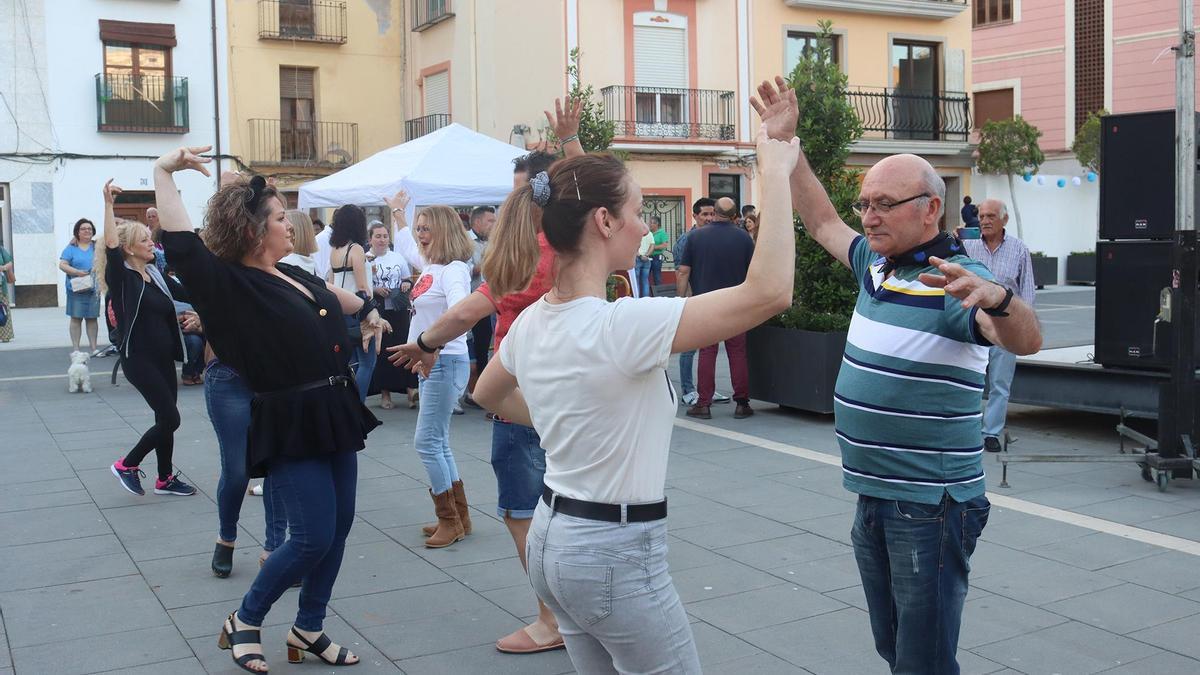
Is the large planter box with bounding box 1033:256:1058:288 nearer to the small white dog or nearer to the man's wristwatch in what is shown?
the small white dog

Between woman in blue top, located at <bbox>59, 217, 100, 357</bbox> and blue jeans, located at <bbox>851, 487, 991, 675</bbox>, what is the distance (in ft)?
43.0

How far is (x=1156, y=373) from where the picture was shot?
8.14m

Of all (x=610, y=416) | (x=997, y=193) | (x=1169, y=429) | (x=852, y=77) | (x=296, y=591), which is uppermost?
(x=852, y=77)

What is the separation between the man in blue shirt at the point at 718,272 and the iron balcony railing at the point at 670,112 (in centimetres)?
1537

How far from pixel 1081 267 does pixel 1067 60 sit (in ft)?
24.7

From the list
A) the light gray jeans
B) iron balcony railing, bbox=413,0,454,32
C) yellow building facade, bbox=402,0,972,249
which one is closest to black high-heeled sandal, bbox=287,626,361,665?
the light gray jeans

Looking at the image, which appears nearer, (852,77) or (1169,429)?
(1169,429)

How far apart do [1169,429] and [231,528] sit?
5317 millimetres

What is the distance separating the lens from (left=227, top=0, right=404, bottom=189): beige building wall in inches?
1079

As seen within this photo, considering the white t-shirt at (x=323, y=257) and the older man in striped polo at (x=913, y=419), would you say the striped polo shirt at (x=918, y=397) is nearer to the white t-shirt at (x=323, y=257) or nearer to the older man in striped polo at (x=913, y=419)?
the older man in striped polo at (x=913, y=419)

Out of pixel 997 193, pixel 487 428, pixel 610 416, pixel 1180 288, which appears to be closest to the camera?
pixel 610 416

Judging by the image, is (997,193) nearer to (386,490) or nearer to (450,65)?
(450,65)

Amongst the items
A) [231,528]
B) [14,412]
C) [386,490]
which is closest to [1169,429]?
[386,490]

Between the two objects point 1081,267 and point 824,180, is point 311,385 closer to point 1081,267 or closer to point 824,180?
point 824,180
